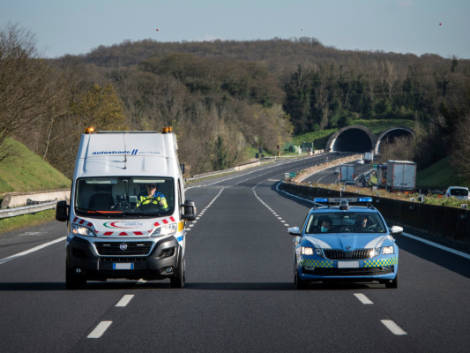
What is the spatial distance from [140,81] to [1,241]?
139383 millimetres

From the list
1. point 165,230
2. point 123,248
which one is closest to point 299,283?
point 165,230

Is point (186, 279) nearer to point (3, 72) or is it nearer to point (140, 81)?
point (3, 72)

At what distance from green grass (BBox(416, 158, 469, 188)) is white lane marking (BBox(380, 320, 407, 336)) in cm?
6826

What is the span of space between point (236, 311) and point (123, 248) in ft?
8.94

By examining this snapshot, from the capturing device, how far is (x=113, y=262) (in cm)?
1248

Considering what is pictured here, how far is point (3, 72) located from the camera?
45.3m

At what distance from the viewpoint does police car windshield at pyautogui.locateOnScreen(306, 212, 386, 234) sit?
532 inches

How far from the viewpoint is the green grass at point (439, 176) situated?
272 ft

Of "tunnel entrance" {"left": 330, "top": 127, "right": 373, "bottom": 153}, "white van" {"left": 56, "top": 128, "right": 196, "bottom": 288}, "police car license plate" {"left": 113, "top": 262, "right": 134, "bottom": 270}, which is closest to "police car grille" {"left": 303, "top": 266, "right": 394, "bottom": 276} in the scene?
"white van" {"left": 56, "top": 128, "right": 196, "bottom": 288}

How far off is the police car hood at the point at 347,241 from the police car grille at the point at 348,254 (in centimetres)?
6

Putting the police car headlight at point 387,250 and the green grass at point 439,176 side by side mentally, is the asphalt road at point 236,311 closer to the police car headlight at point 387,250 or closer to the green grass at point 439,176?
the police car headlight at point 387,250

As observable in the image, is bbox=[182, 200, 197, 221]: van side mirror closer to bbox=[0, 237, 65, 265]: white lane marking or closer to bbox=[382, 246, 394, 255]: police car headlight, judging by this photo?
bbox=[382, 246, 394, 255]: police car headlight

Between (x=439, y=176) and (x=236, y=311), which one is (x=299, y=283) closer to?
(x=236, y=311)

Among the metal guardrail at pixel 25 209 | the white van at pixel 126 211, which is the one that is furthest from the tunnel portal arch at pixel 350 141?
the white van at pixel 126 211
